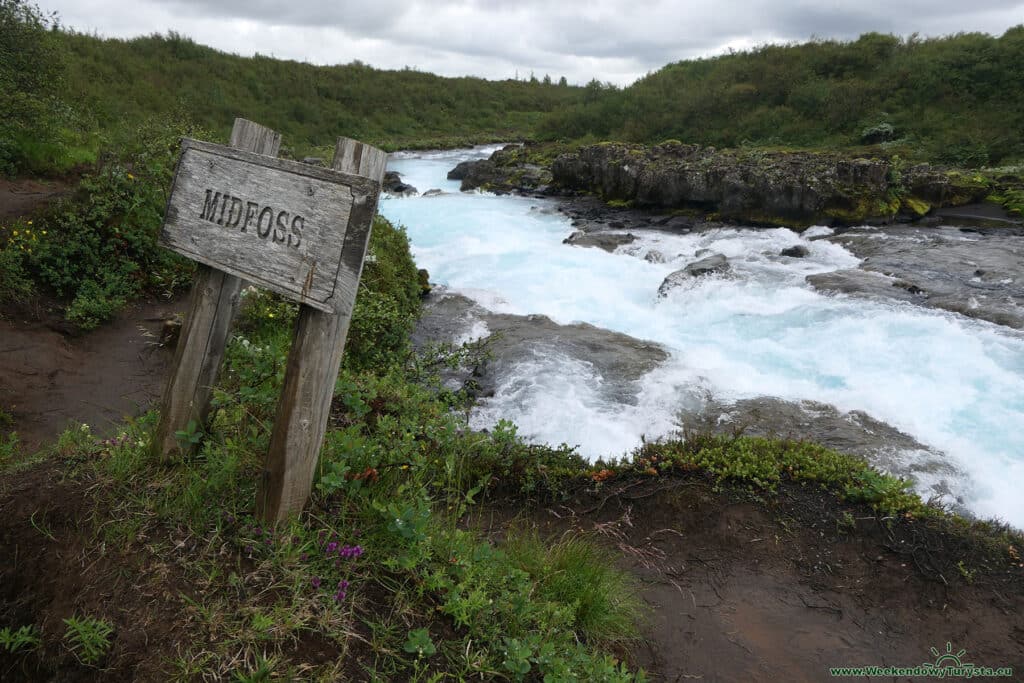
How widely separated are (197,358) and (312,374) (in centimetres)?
79

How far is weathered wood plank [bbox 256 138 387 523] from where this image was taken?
2297 mm

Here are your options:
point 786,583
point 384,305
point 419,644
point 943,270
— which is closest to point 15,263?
point 384,305

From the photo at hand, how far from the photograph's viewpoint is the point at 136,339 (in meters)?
6.81

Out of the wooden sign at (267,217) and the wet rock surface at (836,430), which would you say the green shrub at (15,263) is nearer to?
the wooden sign at (267,217)

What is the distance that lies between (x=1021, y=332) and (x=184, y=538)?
1058 cm

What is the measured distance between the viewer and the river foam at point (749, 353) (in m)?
6.55

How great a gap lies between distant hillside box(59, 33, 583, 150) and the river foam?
31.3 ft

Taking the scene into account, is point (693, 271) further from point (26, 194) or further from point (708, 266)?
point (26, 194)

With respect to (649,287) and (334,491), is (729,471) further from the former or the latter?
(649,287)

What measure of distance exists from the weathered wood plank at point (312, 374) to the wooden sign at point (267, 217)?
3 cm

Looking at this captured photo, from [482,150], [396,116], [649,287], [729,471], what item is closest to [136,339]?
[729,471]

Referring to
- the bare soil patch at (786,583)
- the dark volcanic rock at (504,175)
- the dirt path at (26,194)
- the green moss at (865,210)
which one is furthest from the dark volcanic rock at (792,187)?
the dirt path at (26,194)

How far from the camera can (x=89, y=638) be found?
217 cm

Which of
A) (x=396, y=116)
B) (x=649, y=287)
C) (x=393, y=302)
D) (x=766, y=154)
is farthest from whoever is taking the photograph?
(x=396, y=116)
